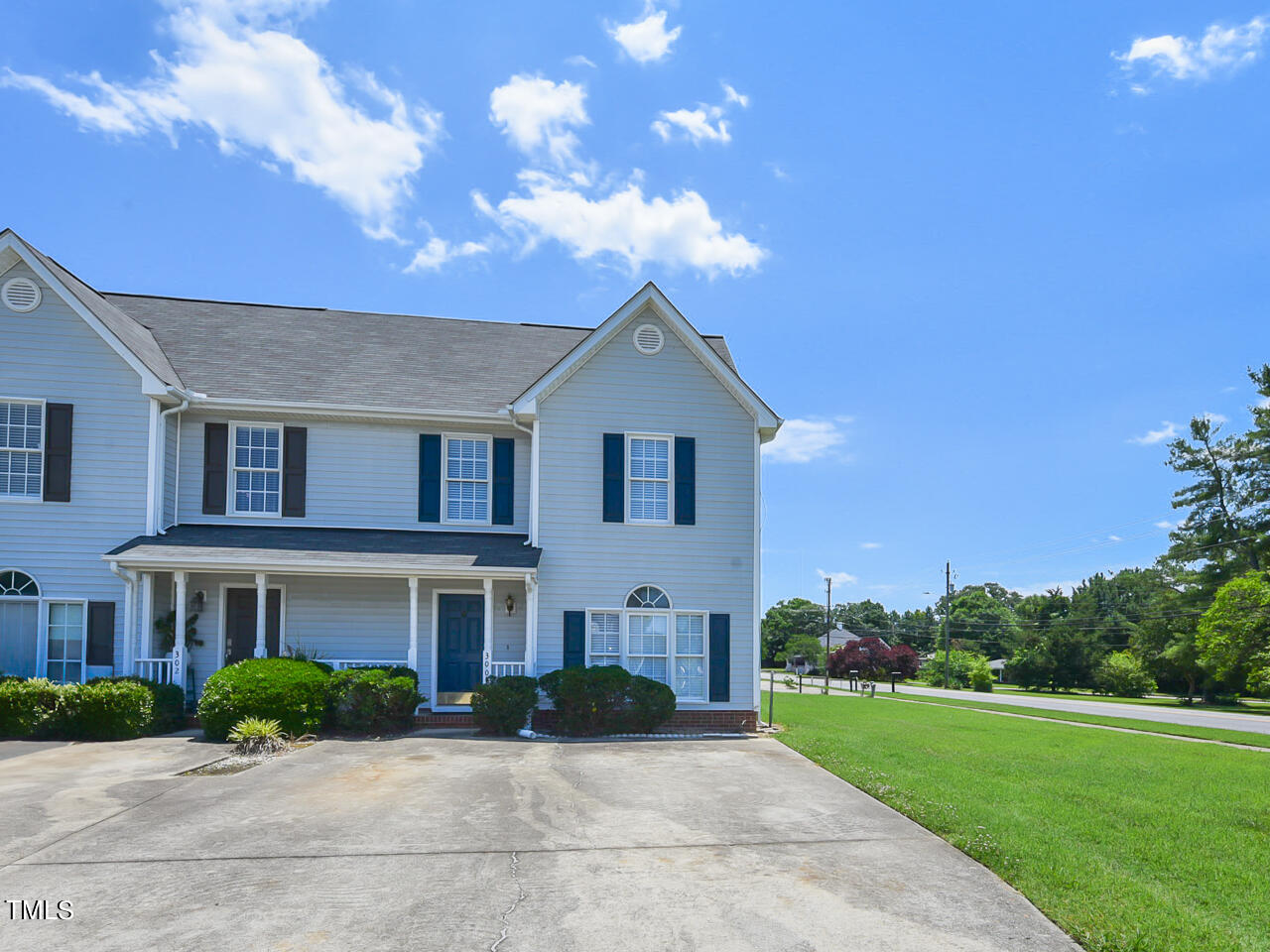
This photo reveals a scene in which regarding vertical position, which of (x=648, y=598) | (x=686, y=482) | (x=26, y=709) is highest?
(x=686, y=482)

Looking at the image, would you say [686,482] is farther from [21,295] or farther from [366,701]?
[21,295]

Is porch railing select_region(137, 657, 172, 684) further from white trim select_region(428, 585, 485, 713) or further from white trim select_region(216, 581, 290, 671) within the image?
white trim select_region(428, 585, 485, 713)

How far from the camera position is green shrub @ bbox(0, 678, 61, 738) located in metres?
13.9

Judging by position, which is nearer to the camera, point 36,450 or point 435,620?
point 36,450

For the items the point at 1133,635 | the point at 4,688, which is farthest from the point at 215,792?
the point at 1133,635

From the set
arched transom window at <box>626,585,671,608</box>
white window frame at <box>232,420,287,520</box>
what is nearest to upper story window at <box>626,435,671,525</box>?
arched transom window at <box>626,585,671,608</box>

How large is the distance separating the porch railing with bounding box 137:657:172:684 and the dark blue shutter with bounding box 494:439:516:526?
6736 millimetres

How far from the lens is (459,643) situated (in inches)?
695

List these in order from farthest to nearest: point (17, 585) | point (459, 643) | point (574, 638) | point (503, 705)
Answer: point (459, 643) < point (574, 638) < point (17, 585) < point (503, 705)

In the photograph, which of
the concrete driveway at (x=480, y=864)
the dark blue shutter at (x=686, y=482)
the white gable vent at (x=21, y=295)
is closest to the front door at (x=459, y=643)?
the dark blue shutter at (x=686, y=482)

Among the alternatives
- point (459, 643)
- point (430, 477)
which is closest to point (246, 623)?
point (459, 643)

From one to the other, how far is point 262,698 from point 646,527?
7.75 m

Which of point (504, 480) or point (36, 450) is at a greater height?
point (36, 450)

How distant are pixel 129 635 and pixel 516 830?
10814 mm
